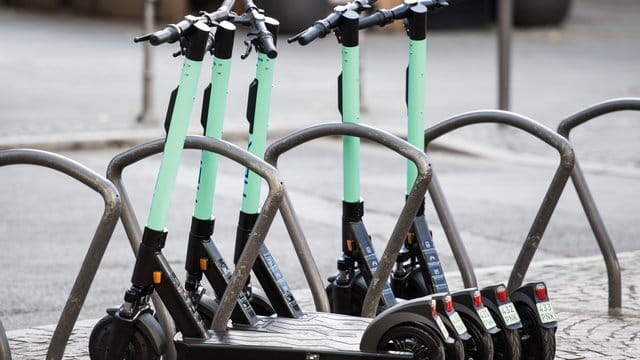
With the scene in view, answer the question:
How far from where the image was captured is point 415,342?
5281 mm

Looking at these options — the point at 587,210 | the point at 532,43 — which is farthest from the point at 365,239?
the point at 532,43

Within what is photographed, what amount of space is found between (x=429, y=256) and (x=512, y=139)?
340 inches

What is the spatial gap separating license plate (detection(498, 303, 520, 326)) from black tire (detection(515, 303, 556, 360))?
12cm

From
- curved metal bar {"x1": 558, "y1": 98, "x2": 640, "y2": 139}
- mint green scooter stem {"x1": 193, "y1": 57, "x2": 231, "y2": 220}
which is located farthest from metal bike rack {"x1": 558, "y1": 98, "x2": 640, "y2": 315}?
mint green scooter stem {"x1": 193, "y1": 57, "x2": 231, "y2": 220}

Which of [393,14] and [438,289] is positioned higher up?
[393,14]

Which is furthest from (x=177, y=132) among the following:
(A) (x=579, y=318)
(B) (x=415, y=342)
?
(A) (x=579, y=318)

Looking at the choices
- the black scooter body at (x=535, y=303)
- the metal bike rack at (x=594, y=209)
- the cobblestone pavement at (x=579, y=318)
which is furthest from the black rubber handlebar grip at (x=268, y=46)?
the metal bike rack at (x=594, y=209)

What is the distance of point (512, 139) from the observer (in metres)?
14.5

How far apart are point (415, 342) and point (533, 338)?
0.67 metres

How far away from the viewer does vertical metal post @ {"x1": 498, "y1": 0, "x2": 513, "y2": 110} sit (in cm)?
1488

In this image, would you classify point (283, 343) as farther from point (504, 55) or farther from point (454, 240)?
point (504, 55)

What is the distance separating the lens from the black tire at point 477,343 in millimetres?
5488

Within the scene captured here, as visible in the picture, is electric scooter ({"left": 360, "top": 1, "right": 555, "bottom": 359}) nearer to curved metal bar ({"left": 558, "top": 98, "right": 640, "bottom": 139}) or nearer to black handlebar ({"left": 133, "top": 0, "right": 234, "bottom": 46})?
black handlebar ({"left": 133, "top": 0, "right": 234, "bottom": 46})

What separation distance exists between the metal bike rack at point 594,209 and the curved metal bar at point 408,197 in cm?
152
